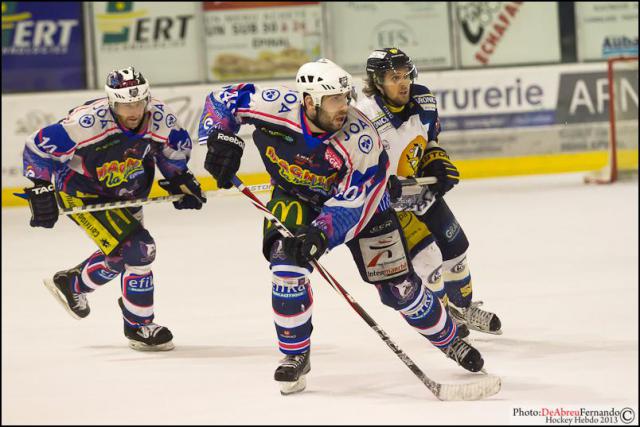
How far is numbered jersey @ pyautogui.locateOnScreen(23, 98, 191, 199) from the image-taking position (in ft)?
12.6

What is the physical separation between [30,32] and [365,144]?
271 inches

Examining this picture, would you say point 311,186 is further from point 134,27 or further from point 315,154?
point 134,27

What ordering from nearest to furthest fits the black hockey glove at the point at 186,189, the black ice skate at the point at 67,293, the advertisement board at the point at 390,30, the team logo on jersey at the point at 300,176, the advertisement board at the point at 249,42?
the team logo on jersey at the point at 300,176 < the black hockey glove at the point at 186,189 < the black ice skate at the point at 67,293 < the advertisement board at the point at 249,42 < the advertisement board at the point at 390,30

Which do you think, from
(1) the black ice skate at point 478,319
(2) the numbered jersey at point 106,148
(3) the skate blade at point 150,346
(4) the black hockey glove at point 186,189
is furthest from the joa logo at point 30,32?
(4) the black hockey glove at point 186,189

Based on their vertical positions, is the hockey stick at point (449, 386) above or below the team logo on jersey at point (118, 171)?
below

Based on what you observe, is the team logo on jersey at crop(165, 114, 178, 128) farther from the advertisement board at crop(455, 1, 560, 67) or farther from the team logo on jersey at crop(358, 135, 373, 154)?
the advertisement board at crop(455, 1, 560, 67)

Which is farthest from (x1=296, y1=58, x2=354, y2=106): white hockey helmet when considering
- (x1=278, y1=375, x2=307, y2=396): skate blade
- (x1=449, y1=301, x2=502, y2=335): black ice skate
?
(x1=449, y1=301, x2=502, y2=335): black ice skate

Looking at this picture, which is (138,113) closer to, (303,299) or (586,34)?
(303,299)

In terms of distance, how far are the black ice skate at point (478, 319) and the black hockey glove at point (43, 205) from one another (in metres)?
1.59

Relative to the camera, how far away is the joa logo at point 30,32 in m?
9.72

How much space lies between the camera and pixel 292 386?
3748 mm

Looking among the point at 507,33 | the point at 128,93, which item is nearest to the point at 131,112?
the point at 128,93

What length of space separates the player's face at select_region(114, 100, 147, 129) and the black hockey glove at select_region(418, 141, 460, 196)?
0.97 metres

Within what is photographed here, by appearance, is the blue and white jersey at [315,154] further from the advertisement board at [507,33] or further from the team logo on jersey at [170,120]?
the advertisement board at [507,33]
